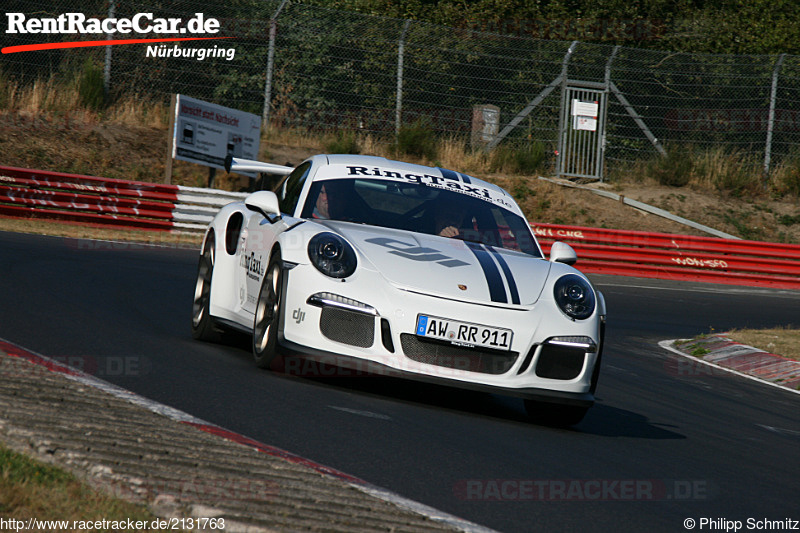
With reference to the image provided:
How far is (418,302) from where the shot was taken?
5859 millimetres

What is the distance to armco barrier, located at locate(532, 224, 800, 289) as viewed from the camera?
2039cm

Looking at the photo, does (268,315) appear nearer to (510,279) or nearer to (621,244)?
(510,279)

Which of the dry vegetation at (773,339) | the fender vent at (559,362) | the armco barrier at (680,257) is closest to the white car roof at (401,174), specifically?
the fender vent at (559,362)

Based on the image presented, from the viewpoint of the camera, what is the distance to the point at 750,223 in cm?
2517

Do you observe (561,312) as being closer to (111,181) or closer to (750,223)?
(111,181)

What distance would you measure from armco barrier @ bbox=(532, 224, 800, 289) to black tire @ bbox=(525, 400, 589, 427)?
13847mm

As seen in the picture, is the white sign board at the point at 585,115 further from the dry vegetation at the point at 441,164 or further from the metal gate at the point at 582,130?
the dry vegetation at the point at 441,164

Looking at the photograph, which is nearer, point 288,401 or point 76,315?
point 288,401

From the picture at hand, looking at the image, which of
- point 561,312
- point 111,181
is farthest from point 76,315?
point 111,181

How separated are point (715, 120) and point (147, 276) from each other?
640 inches

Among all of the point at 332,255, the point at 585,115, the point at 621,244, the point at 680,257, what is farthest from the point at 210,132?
the point at 332,255

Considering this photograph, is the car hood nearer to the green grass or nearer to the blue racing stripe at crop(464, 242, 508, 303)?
the blue racing stripe at crop(464, 242, 508, 303)

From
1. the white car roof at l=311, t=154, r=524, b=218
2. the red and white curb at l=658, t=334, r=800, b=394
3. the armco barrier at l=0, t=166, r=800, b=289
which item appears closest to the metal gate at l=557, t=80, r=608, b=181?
the armco barrier at l=0, t=166, r=800, b=289

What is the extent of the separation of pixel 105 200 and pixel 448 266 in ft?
42.9
